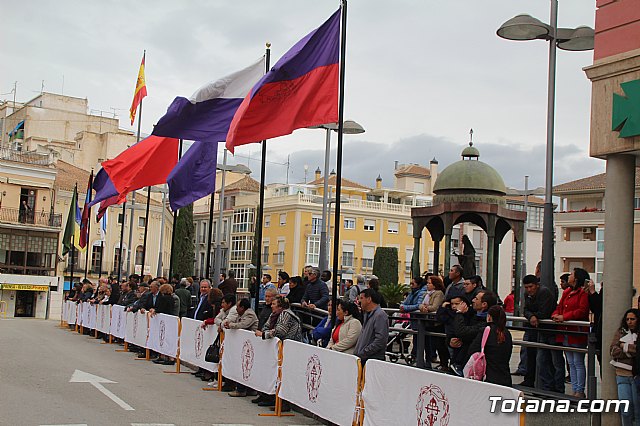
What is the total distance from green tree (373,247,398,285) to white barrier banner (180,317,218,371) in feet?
190

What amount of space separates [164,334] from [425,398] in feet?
39.0

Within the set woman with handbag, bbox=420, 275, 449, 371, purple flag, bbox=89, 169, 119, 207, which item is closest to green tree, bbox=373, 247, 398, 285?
purple flag, bbox=89, 169, 119, 207

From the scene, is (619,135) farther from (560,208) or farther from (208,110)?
(560,208)

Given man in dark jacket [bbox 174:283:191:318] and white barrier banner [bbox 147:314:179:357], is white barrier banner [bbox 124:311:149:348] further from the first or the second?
man in dark jacket [bbox 174:283:191:318]

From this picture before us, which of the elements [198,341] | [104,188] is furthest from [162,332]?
[104,188]

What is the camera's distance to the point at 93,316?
2884cm

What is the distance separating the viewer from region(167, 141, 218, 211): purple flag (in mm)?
19938

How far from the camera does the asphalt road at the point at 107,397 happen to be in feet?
37.8

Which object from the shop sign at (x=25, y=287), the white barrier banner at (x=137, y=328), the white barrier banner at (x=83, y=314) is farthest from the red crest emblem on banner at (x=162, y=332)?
the shop sign at (x=25, y=287)

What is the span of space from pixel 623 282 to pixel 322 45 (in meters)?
5.92

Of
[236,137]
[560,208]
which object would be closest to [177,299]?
[236,137]

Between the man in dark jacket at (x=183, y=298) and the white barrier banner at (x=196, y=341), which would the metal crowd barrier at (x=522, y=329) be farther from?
the man in dark jacket at (x=183, y=298)

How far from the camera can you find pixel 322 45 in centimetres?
1364

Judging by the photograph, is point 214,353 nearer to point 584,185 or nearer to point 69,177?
point 584,185
